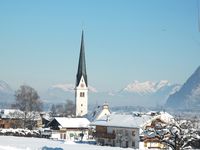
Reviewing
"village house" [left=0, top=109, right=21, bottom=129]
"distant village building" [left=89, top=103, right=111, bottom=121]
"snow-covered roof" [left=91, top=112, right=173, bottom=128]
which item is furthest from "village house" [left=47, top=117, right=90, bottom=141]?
"distant village building" [left=89, top=103, right=111, bottom=121]

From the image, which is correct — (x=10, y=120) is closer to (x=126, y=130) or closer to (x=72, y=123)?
(x=72, y=123)

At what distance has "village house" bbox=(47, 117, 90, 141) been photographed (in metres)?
78.9

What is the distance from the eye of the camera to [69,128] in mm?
79875

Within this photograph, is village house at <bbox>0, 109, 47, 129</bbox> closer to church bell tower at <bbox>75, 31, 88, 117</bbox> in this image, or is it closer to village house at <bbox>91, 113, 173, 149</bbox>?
village house at <bbox>91, 113, 173, 149</bbox>

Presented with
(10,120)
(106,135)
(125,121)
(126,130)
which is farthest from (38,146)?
(10,120)

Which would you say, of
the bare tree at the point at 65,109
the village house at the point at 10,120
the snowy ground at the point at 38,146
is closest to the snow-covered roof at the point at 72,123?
the village house at the point at 10,120

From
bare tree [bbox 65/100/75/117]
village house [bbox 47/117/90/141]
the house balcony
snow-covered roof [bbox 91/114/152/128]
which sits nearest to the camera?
snow-covered roof [bbox 91/114/152/128]

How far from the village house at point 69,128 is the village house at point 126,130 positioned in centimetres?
978

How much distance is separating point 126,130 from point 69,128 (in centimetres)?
1844

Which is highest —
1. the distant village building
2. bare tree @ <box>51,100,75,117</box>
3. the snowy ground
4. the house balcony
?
bare tree @ <box>51,100,75,117</box>

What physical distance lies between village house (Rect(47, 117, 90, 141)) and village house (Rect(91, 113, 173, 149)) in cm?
978

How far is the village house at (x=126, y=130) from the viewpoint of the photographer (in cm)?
6038

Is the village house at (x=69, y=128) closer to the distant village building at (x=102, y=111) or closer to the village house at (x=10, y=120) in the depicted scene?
the village house at (x=10, y=120)

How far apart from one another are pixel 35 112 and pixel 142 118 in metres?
34.7
